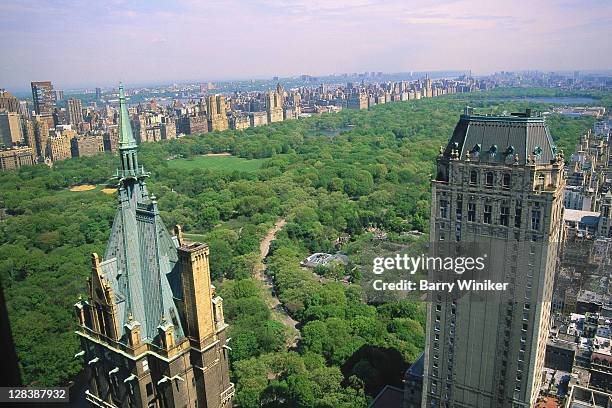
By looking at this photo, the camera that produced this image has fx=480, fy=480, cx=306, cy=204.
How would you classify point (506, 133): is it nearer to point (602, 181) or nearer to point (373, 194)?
point (373, 194)

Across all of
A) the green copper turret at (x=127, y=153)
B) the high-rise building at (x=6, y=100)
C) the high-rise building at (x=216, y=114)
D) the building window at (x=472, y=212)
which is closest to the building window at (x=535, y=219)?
the building window at (x=472, y=212)

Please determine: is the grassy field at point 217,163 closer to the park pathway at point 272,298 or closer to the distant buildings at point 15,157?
the distant buildings at point 15,157

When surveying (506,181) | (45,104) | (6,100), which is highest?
(6,100)

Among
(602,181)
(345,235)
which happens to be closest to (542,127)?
(345,235)

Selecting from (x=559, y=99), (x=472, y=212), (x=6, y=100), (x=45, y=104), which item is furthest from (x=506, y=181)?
(x=559, y=99)

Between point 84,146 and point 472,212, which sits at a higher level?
point 472,212

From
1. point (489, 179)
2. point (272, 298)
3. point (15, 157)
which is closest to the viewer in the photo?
point (489, 179)

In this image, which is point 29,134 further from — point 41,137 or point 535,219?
point 535,219
